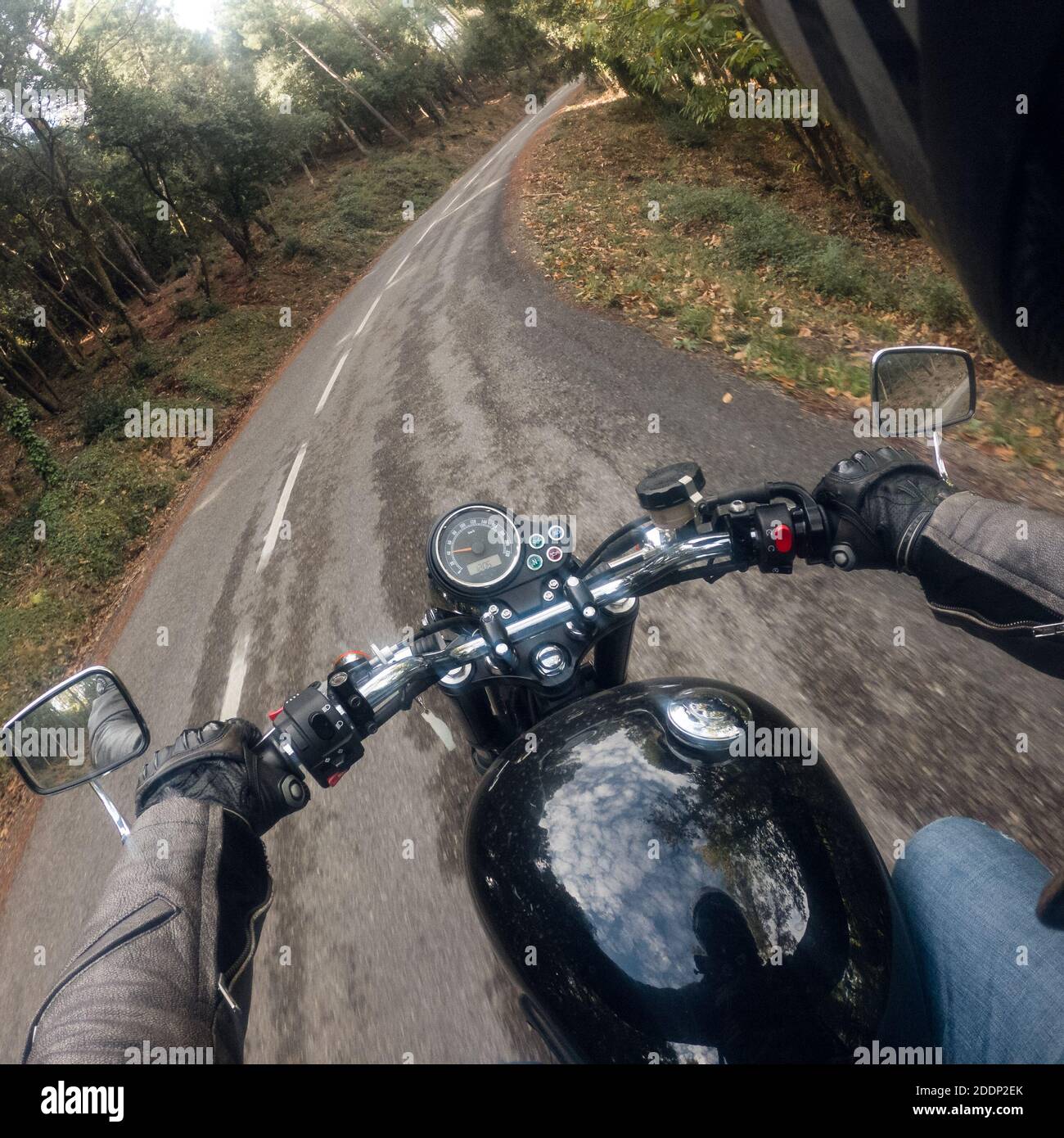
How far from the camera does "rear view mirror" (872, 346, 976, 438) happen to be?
1.72 meters

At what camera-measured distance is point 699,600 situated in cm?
431

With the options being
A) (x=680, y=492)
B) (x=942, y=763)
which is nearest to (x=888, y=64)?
(x=680, y=492)

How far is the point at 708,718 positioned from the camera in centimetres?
146

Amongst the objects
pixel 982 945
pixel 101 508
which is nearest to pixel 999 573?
pixel 982 945

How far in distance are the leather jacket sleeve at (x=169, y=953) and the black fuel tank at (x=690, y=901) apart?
1.82 ft

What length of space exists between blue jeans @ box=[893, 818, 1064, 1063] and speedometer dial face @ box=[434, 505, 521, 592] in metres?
1.42

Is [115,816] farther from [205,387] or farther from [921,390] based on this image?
[205,387]

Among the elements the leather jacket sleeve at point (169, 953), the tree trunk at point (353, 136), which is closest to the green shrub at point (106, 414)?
the leather jacket sleeve at point (169, 953)

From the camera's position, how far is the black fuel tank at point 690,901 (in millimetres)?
1207

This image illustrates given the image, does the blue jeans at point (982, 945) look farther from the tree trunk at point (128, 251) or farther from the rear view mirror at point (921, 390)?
the tree trunk at point (128, 251)

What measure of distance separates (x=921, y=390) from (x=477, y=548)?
1333mm

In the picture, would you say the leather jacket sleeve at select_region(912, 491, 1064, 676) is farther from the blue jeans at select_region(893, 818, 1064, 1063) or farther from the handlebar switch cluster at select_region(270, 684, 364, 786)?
the handlebar switch cluster at select_region(270, 684, 364, 786)

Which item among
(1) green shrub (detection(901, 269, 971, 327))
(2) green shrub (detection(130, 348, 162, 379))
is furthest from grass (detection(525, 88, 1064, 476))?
(2) green shrub (detection(130, 348, 162, 379))

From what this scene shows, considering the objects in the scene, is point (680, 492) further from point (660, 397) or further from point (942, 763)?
point (660, 397)
